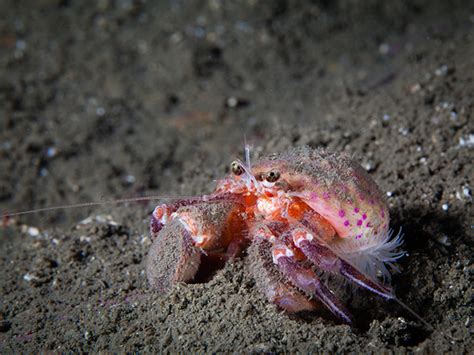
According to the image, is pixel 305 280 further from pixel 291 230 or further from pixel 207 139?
pixel 207 139

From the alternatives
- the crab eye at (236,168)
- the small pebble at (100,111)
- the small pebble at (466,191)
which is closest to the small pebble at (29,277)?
the crab eye at (236,168)

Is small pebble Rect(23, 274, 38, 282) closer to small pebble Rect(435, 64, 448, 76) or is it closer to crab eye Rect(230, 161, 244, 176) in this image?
crab eye Rect(230, 161, 244, 176)

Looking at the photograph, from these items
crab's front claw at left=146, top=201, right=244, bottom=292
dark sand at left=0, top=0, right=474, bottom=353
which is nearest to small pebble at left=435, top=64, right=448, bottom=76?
dark sand at left=0, top=0, right=474, bottom=353

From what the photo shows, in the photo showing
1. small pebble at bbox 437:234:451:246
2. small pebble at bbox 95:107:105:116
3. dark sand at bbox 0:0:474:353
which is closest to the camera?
dark sand at bbox 0:0:474:353

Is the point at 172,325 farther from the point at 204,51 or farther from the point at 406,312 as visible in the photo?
the point at 204,51

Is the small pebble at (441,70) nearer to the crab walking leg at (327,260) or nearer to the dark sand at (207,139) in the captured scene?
the dark sand at (207,139)

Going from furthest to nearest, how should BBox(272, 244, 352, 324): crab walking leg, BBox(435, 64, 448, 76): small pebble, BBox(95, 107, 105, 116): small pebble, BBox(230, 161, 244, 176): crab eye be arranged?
BBox(95, 107, 105, 116): small pebble → BBox(435, 64, 448, 76): small pebble → BBox(230, 161, 244, 176): crab eye → BBox(272, 244, 352, 324): crab walking leg

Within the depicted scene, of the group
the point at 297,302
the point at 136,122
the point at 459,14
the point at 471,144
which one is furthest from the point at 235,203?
the point at 459,14
